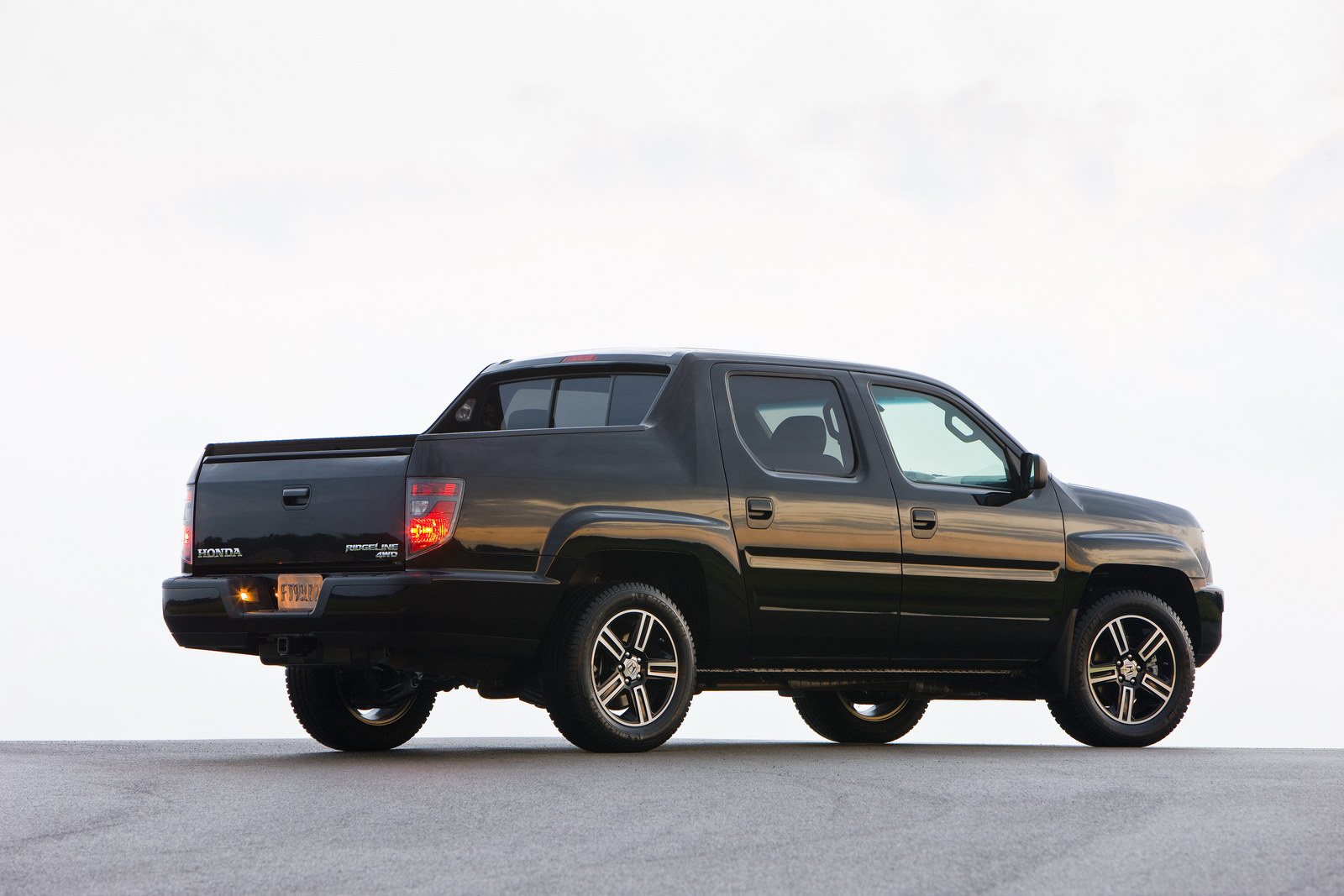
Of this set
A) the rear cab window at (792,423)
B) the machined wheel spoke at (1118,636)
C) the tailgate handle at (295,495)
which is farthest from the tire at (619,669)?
the machined wheel spoke at (1118,636)

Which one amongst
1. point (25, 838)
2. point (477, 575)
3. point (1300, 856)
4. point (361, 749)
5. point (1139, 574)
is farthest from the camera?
point (1139, 574)

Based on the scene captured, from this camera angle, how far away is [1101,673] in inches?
390

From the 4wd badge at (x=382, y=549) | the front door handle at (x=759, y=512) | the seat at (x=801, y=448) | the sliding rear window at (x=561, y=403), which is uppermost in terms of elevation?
the sliding rear window at (x=561, y=403)

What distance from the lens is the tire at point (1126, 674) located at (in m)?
9.77

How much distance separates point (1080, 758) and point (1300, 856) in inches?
141

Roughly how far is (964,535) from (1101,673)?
1411 millimetres

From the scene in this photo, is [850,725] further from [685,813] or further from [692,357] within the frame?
[685,813]

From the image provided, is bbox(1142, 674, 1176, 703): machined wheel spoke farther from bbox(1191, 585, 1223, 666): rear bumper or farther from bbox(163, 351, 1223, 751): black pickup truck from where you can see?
bbox(1191, 585, 1223, 666): rear bumper

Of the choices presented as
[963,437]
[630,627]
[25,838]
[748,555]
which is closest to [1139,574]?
[963,437]

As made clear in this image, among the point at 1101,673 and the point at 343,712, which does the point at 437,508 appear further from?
the point at 1101,673

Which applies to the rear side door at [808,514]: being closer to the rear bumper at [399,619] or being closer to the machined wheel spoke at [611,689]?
the machined wheel spoke at [611,689]

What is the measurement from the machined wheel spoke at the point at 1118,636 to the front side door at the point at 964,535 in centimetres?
46

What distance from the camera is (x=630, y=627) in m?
8.05

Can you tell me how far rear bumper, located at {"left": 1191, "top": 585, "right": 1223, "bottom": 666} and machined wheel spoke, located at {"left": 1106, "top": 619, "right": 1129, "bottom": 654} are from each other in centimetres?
65
